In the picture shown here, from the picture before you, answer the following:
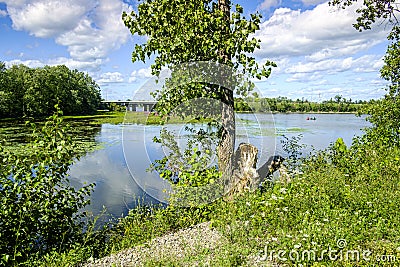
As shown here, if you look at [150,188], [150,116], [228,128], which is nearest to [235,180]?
[228,128]

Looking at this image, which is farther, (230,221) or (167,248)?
(230,221)

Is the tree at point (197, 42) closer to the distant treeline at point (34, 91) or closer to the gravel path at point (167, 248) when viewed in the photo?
the gravel path at point (167, 248)

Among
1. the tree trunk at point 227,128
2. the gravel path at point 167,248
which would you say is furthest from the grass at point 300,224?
the tree trunk at point 227,128

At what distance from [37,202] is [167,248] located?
167 cm

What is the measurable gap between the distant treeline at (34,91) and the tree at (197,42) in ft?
76.0

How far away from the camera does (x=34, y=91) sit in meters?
29.1

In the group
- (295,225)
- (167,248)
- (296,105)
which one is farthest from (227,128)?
(296,105)

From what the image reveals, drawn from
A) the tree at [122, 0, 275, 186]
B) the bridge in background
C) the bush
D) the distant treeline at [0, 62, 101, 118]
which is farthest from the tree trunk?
the distant treeline at [0, 62, 101, 118]

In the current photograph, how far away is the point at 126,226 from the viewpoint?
5.61m

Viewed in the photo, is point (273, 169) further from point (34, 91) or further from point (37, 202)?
point (34, 91)

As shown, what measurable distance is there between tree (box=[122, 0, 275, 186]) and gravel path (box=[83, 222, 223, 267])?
5.55ft

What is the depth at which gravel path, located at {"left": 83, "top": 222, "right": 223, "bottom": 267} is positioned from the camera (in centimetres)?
393

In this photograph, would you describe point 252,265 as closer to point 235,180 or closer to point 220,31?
point 235,180

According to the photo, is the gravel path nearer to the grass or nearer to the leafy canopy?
the grass
